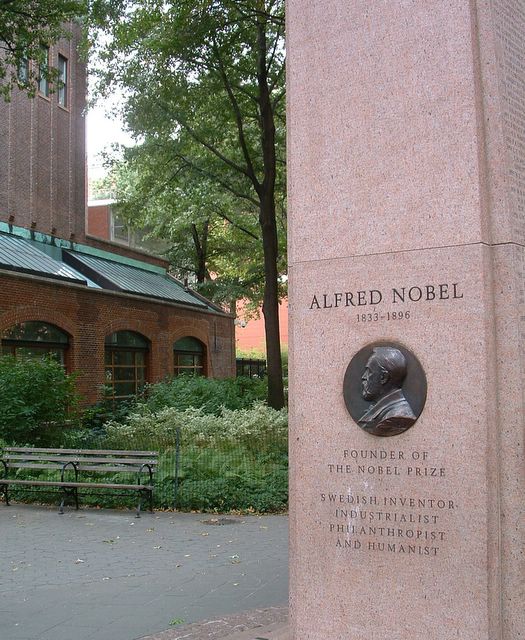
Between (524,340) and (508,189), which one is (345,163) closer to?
(508,189)

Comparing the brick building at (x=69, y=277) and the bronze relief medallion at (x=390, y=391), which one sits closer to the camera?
the bronze relief medallion at (x=390, y=391)

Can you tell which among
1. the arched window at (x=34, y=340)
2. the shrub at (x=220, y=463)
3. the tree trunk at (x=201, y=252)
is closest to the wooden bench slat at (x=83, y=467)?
the shrub at (x=220, y=463)

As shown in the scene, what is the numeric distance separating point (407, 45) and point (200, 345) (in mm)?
28351

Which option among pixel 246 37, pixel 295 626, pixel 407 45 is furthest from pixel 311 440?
pixel 246 37

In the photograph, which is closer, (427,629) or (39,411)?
(427,629)

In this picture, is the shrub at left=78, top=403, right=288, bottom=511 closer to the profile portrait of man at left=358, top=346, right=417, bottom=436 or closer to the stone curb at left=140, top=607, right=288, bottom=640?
the stone curb at left=140, top=607, right=288, bottom=640

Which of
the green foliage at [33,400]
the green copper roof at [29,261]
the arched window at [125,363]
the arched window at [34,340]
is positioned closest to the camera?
the green foliage at [33,400]

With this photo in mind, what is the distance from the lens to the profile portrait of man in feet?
14.6

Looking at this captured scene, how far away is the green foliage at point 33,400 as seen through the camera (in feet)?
48.2

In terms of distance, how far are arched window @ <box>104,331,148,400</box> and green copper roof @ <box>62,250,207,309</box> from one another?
172 cm

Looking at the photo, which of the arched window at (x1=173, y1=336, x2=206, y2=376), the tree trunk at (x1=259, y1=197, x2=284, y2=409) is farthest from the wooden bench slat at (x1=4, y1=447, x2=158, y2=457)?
the arched window at (x1=173, y1=336, x2=206, y2=376)

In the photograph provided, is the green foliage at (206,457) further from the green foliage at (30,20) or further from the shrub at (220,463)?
the green foliage at (30,20)

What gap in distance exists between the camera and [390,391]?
4.51m

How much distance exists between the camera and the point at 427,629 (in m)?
4.30
